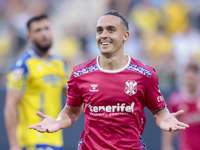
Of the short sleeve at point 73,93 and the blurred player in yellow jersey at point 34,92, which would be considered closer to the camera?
the short sleeve at point 73,93

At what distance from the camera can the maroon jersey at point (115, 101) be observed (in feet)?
11.9

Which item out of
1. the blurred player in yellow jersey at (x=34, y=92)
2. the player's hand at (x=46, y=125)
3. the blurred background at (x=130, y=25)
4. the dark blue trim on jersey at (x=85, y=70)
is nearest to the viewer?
the player's hand at (x=46, y=125)

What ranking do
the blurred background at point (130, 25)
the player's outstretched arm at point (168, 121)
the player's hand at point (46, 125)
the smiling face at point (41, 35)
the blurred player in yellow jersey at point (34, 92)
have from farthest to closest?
the blurred background at point (130, 25) → the smiling face at point (41, 35) → the blurred player in yellow jersey at point (34, 92) → the player's hand at point (46, 125) → the player's outstretched arm at point (168, 121)

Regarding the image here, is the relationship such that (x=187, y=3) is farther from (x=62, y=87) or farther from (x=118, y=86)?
(x=118, y=86)

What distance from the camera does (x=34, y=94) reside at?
537 centimetres

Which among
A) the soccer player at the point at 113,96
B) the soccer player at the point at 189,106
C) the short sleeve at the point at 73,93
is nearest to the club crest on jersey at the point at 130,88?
the soccer player at the point at 113,96

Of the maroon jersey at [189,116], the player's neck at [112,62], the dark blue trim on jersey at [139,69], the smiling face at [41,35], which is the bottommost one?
the maroon jersey at [189,116]

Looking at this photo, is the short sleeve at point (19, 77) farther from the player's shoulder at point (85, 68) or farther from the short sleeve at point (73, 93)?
the player's shoulder at point (85, 68)

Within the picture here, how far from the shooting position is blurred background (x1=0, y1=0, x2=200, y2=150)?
994 centimetres

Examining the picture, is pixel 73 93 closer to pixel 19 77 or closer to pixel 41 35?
pixel 19 77

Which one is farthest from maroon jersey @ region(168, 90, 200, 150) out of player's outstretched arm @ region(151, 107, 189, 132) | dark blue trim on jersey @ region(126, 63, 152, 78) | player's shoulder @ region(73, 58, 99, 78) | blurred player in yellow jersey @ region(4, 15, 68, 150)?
player's shoulder @ region(73, 58, 99, 78)

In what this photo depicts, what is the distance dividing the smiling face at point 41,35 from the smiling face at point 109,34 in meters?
1.94

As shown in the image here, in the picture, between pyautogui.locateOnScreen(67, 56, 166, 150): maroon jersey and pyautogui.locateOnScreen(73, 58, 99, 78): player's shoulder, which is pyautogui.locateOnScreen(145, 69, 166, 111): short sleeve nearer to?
pyautogui.locateOnScreen(67, 56, 166, 150): maroon jersey

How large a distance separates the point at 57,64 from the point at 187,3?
245 inches
